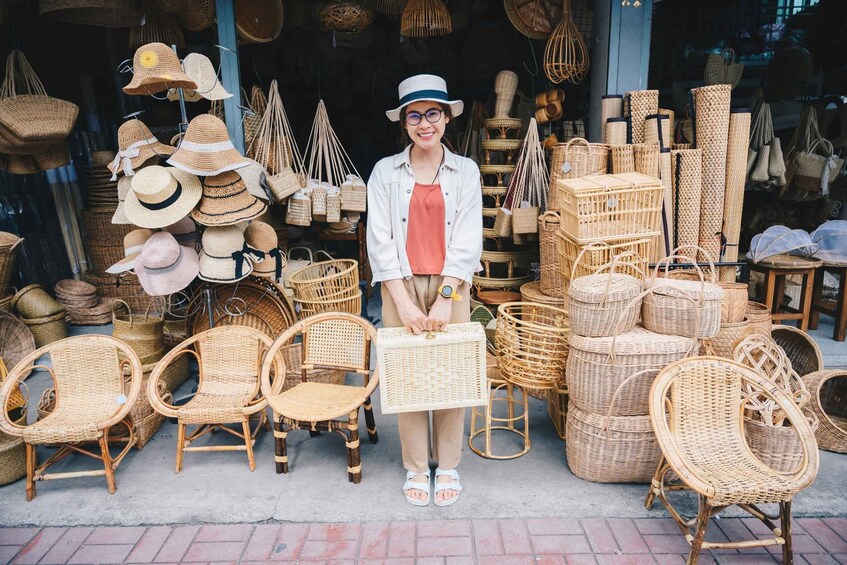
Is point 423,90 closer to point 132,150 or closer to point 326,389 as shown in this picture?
point 326,389

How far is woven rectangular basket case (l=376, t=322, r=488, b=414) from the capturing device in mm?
2686

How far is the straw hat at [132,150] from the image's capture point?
3.80 meters

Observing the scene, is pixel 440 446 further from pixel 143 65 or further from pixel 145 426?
pixel 143 65

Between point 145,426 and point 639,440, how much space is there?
3182 millimetres

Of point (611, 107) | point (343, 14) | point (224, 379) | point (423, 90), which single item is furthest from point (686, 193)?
point (224, 379)

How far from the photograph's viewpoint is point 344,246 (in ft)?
28.9

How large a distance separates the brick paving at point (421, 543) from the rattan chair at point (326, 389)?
1.64ft

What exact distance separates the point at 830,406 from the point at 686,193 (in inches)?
73.3

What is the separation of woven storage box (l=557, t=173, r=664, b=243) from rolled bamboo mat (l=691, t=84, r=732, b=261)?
930 millimetres

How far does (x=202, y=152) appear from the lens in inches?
139

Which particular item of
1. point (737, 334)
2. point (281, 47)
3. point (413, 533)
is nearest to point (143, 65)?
point (413, 533)

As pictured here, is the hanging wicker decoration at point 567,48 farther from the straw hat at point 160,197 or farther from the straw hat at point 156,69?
the straw hat at point 160,197

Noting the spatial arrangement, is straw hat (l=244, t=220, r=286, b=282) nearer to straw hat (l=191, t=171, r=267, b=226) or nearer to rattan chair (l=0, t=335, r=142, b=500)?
straw hat (l=191, t=171, r=267, b=226)

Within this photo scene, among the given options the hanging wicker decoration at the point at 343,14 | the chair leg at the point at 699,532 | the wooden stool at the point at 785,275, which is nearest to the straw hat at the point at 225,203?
the hanging wicker decoration at the point at 343,14
